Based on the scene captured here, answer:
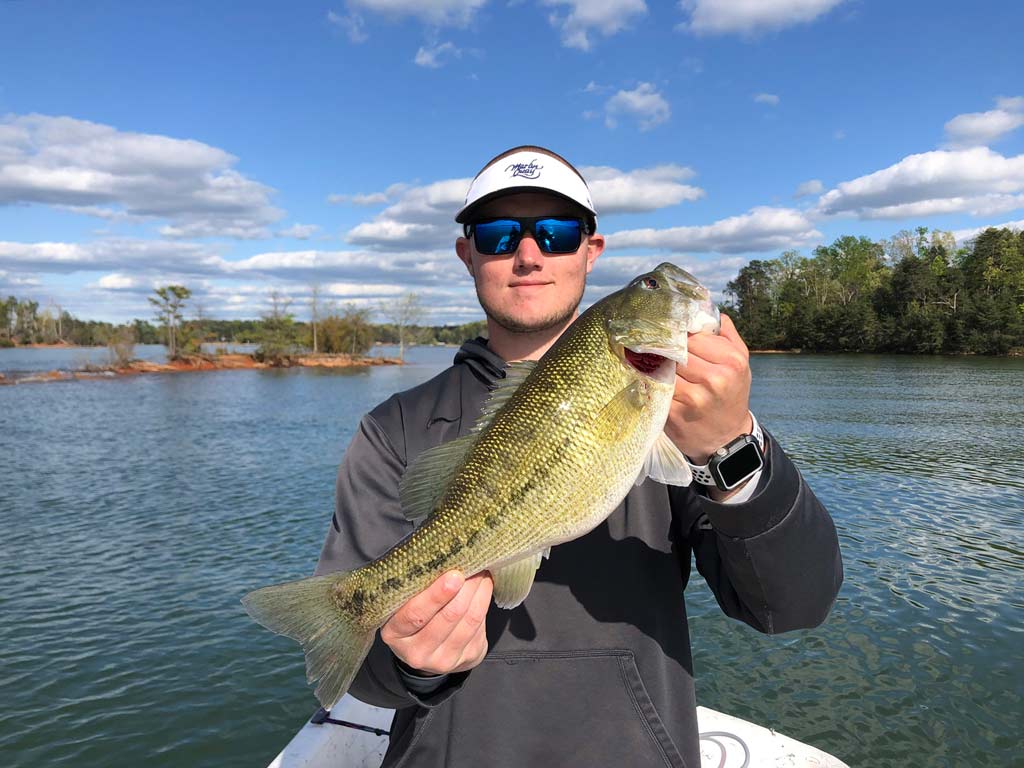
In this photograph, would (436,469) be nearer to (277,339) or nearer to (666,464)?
(666,464)

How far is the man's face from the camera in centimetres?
364

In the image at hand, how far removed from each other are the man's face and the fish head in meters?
0.83

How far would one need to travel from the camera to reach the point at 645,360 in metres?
2.76

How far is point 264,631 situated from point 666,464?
1159cm

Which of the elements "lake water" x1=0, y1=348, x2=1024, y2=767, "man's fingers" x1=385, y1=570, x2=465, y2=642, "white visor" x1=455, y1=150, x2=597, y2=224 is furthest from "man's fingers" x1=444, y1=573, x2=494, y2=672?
"lake water" x1=0, y1=348, x2=1024, y2=767

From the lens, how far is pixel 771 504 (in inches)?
98.3

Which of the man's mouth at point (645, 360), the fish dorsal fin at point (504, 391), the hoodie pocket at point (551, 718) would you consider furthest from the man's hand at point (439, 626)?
the man's mouth at point (645, 360)

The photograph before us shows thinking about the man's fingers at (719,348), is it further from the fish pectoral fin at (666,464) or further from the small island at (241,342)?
the small island at (241,342)

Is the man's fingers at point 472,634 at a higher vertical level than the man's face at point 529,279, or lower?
lower

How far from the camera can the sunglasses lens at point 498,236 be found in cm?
369

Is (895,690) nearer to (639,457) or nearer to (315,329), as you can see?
(639,457)

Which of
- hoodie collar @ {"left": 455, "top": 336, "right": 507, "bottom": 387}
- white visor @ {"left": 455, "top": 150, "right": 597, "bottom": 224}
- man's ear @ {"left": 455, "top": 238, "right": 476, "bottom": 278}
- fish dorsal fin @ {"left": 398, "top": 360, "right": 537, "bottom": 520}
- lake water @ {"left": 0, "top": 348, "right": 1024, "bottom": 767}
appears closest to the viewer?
fish dorsal fin @ {"left": 398, "top": 360, "right": 537, "bottom": 520}

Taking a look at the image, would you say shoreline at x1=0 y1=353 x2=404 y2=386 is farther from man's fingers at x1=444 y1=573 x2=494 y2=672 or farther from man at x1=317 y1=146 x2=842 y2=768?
man's fingers at x1=444 y1=573 x2=494 y2=672

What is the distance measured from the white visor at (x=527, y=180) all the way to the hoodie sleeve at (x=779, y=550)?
1.82 metres
